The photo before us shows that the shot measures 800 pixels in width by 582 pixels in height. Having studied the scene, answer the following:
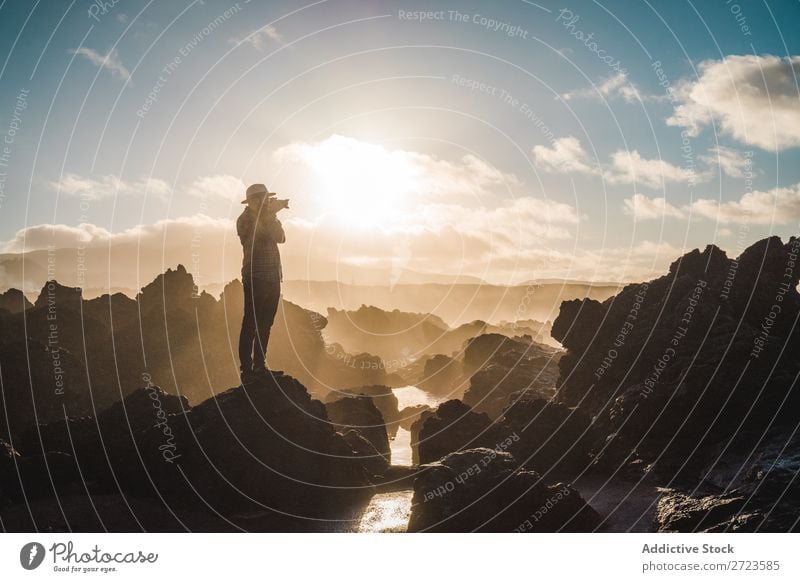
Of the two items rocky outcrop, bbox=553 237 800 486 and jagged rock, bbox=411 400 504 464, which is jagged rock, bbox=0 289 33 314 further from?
rocky outcrop, bbox=553 237 800 486

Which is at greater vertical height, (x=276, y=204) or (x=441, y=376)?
(x=276, y=204)

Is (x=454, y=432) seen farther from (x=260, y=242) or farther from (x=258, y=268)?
(x=260, y=242)

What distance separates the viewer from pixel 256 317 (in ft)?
52.0

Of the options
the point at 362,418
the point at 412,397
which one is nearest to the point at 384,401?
the point at 412,397

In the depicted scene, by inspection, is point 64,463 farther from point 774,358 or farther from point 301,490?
point 774,358

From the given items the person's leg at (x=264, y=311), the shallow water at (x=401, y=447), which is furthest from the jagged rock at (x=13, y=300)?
the person's leg at (x=264, y=311)

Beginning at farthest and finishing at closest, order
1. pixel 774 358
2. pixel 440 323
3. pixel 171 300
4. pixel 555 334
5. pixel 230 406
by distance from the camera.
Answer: pixel 440 323, pixel 171 300, pixel 555 334, pixel 774 358, pixel 230 406

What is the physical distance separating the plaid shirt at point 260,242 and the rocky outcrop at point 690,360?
47.8ft

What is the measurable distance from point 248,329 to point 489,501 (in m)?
8.54

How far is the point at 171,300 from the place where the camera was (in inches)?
1877

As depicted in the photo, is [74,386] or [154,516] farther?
[74,386]

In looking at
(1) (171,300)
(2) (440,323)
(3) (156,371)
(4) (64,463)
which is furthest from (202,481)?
(2) (440,323)

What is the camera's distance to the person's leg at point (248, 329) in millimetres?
15867

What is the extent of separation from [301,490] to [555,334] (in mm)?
17948
